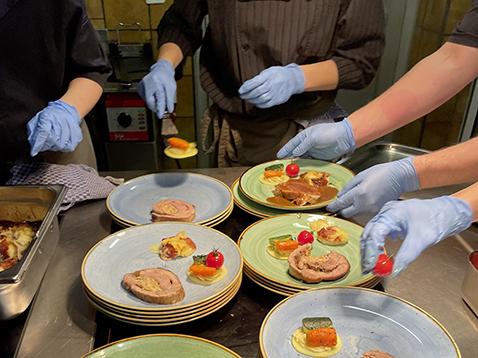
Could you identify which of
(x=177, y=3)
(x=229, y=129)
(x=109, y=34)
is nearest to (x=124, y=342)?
(x=229, y=129)

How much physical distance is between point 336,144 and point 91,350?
1017 mm

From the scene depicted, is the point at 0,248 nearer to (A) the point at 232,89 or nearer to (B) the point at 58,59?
(B) the point at 58,59

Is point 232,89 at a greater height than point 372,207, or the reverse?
point 232,89

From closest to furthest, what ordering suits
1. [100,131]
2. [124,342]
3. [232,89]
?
[124,342], [232,89], [100,131]

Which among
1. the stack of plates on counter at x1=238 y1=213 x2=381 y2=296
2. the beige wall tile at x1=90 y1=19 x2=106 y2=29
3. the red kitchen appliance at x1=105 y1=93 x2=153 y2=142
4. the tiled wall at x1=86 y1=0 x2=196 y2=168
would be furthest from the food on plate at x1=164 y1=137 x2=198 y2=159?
the beige wall tile at x1=90 y1=19 x2=106 y2=29

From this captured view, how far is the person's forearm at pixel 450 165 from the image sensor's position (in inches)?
48.1

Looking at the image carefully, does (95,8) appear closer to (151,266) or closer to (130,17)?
(130,17)

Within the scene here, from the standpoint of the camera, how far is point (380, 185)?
1.30 meters

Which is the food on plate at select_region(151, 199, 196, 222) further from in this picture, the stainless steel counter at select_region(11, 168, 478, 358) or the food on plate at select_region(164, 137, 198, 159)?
the food on plate at select_region(164, 137, 198, 159)

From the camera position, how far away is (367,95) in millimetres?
3529

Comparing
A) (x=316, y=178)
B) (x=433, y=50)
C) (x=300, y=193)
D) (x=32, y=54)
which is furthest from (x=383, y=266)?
(x=433, y=50)

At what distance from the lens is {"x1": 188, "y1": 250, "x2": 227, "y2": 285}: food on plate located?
3.76ft

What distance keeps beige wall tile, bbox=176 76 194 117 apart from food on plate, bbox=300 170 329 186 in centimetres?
202

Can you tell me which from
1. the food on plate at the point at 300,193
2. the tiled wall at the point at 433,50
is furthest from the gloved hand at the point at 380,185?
the tiled wall at the point at 433,50
